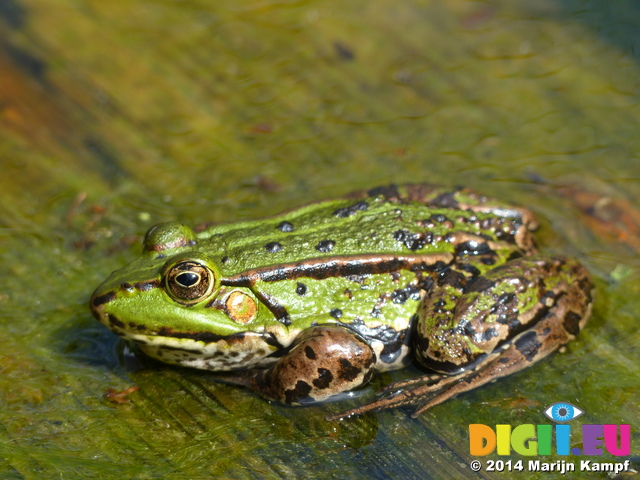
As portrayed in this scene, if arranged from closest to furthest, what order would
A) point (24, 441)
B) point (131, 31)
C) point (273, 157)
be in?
1. point (24, 441)
2. point (273, 157)
3. point (131, 31)

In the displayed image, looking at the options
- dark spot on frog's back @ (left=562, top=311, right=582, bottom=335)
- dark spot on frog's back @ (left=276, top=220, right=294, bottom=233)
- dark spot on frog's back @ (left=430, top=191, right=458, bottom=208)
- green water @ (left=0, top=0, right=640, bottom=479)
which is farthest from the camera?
dark spot on frog's back @ (left=430, top=191, right=458, bottom=208)

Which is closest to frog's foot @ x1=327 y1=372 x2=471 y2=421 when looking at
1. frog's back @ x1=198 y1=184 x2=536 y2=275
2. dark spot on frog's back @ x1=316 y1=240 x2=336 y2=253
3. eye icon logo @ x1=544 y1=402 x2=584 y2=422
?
eye icon logo @ x1=544 y1=402 x2=584 y2=422

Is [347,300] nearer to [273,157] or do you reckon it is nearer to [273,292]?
[273,292]

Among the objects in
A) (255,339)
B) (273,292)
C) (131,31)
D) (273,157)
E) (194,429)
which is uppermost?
(131,31)

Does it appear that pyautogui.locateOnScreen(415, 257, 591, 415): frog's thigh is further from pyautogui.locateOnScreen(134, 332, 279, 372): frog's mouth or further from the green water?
pyautogui.locateOnScreen(134, 332, 279, 372): frog's mouth

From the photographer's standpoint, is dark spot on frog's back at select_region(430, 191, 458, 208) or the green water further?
dark spot on frog's back at select_region(430, 191, 458, 208)

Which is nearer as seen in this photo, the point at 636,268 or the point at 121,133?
the point at 636,268

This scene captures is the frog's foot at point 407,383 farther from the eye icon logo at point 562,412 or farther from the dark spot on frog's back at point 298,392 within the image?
the eye icon logo at point 562,412

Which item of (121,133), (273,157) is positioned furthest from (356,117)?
(121,133)
